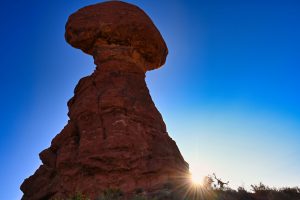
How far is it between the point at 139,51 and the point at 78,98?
548 cm

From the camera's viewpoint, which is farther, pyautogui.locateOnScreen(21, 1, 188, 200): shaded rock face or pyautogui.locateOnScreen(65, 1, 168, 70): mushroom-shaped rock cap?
pyautogui.locateOnScreen(65, 1, 168, 70): mushroom-shaped rock cap

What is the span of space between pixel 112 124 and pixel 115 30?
23.4ft

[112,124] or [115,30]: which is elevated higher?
[115,30]

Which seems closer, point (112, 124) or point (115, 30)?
point (112, 124)

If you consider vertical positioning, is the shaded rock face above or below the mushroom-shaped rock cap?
below

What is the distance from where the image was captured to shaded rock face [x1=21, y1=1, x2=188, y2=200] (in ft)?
51.9

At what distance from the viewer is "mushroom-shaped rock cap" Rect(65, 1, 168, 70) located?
21.2 meters

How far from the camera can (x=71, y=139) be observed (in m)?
17.8

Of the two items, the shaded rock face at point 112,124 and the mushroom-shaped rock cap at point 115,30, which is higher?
the mushroom-shaped rock cap at point 115,30

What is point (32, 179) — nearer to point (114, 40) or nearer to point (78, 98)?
point (78, 98)

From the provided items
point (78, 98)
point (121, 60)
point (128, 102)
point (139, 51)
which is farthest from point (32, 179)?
point (139, 51)

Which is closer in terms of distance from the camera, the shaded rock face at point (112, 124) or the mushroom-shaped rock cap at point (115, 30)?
the shaded rock face at point (112, 124)

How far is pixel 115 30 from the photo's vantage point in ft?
68.9

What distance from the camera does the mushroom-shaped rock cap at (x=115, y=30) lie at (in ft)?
69.5
